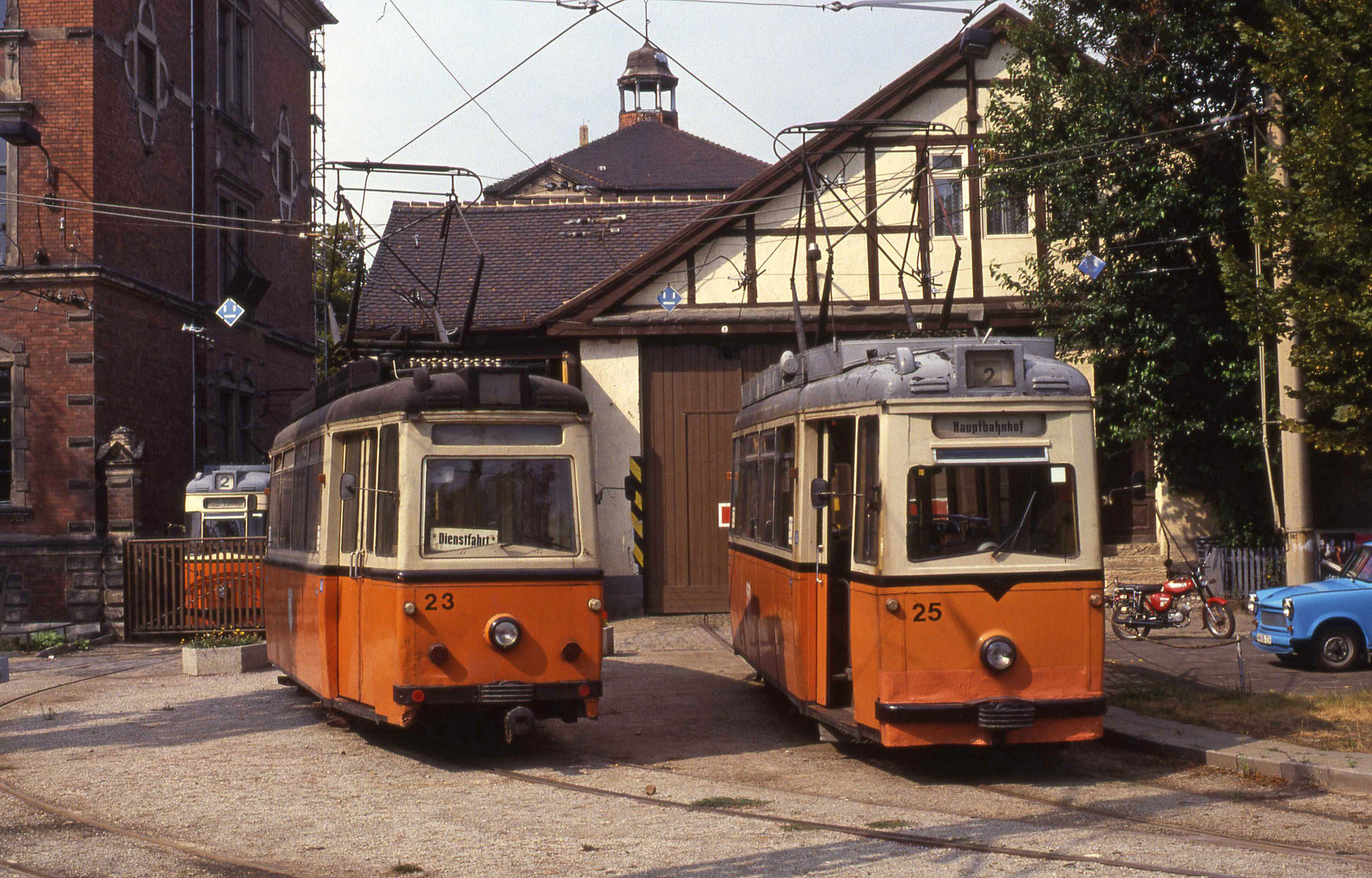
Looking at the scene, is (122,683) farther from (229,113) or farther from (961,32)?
(229,113)

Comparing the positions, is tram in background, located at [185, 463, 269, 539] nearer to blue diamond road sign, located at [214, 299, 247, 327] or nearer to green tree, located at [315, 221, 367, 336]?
blue diamond road sign, located at [214, 299, 247, 327]

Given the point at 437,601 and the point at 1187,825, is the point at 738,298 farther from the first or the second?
the point at 1187,825

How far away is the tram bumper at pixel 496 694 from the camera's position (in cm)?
994

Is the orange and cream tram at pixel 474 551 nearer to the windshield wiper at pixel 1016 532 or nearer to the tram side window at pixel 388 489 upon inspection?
the tram side window at pixel 388 489

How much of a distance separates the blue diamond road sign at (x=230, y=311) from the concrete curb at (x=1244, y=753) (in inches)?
893

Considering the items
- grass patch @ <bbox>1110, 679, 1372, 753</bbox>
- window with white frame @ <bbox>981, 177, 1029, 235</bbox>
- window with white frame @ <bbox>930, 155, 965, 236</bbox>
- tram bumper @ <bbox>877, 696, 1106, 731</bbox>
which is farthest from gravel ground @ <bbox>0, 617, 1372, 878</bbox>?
window with white frame @ <bbox>930, 155, 965, 236</bbox>

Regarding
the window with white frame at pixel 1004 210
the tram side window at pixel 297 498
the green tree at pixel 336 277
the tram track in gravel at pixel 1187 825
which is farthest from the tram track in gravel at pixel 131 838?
the green tree at pixel 336 277

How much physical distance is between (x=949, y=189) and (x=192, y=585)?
13213 mm

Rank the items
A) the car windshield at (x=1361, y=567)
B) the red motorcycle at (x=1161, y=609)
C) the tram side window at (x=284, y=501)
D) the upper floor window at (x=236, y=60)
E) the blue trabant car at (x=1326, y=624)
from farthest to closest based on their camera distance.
Result: the upper floor window at (x=236, y=60)
the red motorcycle at (x=1161, y=609)
the car windshield at (x=1361, y=567)
the blue trabant car at (x=1326, y=624)
the tram side window at (x=284, y=501)

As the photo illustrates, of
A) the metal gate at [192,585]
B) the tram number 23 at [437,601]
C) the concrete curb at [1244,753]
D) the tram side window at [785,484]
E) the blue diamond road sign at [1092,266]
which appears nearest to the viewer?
the concrete curb at [1244,753]

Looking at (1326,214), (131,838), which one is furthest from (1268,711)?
(131,838)

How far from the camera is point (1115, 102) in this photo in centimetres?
2039

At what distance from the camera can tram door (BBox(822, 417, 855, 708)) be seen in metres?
10.4

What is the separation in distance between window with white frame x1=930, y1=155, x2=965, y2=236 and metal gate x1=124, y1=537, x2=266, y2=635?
1165cm
